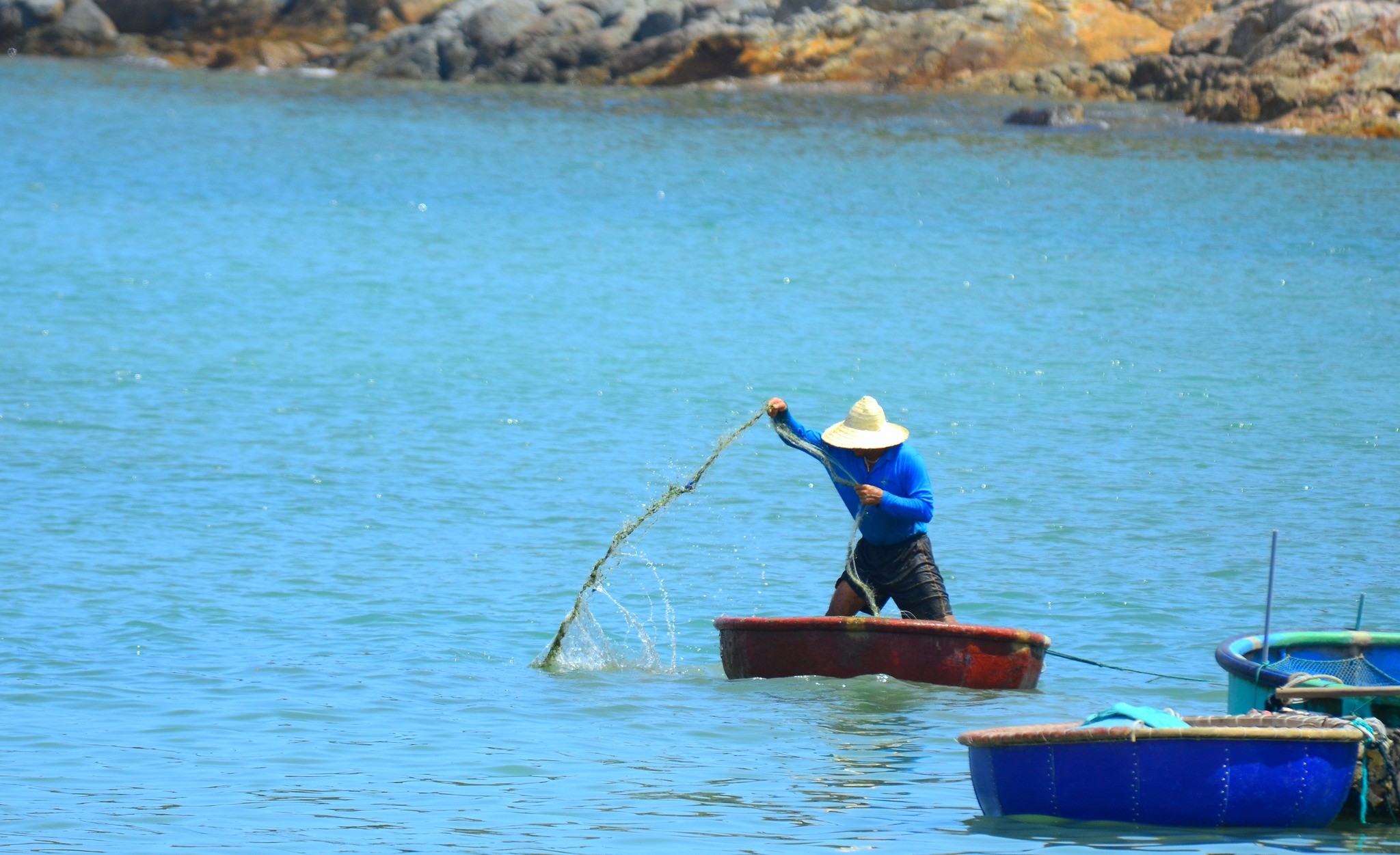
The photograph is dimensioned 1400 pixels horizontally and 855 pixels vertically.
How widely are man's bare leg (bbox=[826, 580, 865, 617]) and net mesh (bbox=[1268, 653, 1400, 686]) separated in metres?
2.27

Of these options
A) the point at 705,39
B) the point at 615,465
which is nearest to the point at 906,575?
the point at 615,465

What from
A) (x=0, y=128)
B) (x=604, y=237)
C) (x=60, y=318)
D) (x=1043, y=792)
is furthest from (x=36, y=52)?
(x=1043, y=792)

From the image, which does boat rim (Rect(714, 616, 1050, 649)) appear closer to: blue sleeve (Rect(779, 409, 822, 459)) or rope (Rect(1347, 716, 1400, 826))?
blue sleeve (Rect(779, 409, 822, 459))

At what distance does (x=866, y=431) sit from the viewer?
397 inches

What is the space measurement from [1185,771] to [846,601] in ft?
10.4

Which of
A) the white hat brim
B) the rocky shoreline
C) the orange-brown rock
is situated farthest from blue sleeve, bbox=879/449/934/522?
the orange-brown rock

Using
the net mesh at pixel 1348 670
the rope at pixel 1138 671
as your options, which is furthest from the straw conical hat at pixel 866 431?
the net mesh at pixel 1348 670

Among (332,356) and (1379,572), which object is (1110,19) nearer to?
(332,356)

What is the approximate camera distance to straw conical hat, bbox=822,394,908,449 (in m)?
10.0

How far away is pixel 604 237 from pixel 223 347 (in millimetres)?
11299

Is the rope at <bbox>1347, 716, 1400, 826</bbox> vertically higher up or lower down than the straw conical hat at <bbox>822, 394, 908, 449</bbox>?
lower down

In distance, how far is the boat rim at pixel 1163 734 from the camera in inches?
287

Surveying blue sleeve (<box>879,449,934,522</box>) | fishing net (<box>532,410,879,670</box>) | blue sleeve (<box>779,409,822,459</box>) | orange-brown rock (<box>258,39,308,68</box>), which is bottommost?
fishing net (<box>532,410,879,670</box>)

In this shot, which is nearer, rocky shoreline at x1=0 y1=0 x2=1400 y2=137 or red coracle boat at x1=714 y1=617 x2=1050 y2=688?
red coracle boat at x1=714 y1=617 x2=1050 y2=688
